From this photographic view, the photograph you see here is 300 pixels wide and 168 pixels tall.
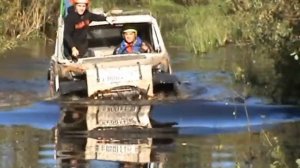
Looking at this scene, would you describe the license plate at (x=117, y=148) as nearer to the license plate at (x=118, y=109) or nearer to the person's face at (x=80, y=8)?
the license plate at (x=118, y=109)

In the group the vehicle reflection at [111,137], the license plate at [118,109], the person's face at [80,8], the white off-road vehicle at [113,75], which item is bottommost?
the license plate at [118,109]

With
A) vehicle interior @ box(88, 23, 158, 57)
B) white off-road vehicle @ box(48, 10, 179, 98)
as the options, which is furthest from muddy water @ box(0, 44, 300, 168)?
vehicle interior @ box(88, 23, 158, 57)

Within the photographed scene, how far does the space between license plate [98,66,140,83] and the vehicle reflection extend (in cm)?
53

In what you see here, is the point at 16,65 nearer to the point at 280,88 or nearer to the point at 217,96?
the point at 217,96

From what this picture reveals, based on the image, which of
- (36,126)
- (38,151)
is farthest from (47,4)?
(38,151)

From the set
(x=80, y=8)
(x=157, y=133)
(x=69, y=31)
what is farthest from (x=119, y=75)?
(x=157, y=133)

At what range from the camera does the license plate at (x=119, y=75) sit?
15.8 m

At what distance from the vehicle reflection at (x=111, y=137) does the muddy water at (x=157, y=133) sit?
0.01 m

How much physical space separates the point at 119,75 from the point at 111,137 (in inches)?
129

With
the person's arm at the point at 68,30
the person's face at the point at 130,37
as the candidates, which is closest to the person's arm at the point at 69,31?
the person's arm at the point at 68,30

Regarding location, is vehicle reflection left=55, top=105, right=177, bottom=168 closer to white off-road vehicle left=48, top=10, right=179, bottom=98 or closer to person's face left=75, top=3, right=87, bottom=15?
white off-road vehicle left=48, top=10, right=179, bottom=98

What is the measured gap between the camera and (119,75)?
15.9m

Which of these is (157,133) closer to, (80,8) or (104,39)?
(80,8)

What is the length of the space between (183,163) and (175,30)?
18.3m
